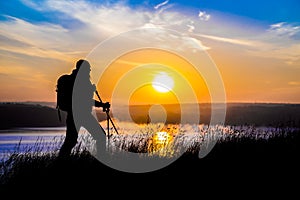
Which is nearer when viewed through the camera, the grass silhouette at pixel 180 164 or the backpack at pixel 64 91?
the grass silhouette at pixel 180 164

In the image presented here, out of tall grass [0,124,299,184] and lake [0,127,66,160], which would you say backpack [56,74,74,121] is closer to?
tall grass [0,124,299,184]

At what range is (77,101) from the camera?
27.8 feet

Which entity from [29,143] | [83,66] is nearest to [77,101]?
[83,66]

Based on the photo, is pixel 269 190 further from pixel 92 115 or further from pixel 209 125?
pixel 209 125

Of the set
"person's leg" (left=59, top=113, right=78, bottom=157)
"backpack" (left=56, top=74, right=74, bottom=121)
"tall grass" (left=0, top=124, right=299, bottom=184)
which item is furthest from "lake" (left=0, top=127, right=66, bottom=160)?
"backpack" (left=56, top=74, right=74, bottom=121)

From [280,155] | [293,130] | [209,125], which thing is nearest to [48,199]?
[280,155]

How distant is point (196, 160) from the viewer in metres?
9.43

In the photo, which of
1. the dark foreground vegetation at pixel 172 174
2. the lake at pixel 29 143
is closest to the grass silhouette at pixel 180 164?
the dark foreground vegetation at pixel 172 174

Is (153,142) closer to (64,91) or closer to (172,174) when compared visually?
(172,174)

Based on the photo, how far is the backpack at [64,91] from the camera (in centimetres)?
835

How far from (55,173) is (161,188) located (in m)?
2.30

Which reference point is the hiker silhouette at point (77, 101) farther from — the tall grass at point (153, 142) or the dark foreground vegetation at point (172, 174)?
the tall grass at point (153, 142)

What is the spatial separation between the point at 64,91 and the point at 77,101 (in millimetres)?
376

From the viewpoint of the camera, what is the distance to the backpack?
8352 millimetres
